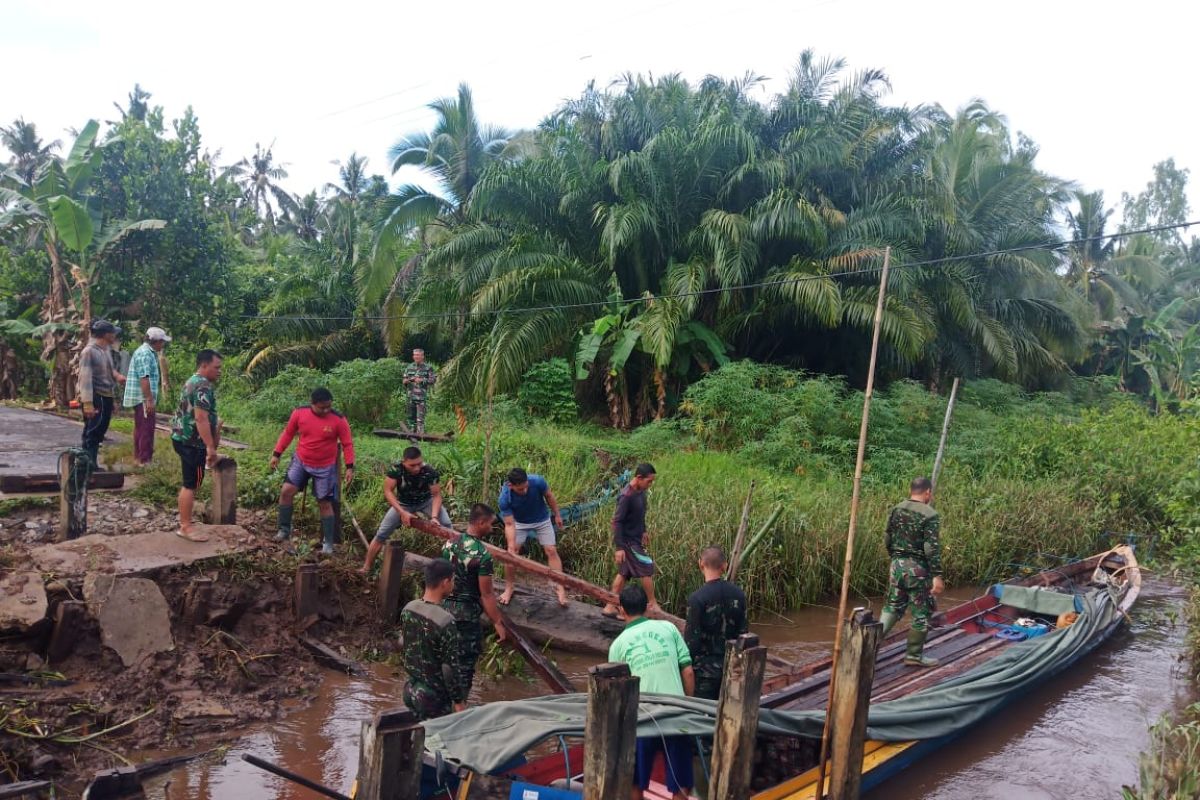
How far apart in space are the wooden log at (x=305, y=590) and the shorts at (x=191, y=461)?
1252 mm

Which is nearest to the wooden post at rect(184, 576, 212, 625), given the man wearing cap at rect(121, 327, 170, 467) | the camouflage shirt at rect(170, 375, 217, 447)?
the camouflage shirt at rect(170, 375, 217, 447)

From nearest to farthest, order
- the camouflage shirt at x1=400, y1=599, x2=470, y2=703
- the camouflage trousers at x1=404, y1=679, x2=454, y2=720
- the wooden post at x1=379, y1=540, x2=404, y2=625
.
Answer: the camouflage shirt at x1=400, y1=599, x2=470, y2=703 → the camouflage trousers at x1=404, y1=679, x2=454, y2=720 → the wooden post at x1=379, y1=540, x2=404, y2=625

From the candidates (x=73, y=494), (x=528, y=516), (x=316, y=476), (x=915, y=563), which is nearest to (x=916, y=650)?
(x=915, y=563)

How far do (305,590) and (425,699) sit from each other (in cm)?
291

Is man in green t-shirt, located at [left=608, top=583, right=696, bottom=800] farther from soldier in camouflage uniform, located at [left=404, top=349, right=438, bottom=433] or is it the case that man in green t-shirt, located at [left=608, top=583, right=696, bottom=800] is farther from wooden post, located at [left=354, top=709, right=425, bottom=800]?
soldier in camouflage uniform, located at [left=404, top=349, right=438, bottom=433]

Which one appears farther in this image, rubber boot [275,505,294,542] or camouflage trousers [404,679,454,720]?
rubber boot [275,505,294,542]

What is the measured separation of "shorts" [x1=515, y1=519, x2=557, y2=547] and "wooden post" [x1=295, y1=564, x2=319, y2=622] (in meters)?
1.93

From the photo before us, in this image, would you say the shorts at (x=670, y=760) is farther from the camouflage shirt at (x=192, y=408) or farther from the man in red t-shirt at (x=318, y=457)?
the camouflage shirt at (x=192, y=408)

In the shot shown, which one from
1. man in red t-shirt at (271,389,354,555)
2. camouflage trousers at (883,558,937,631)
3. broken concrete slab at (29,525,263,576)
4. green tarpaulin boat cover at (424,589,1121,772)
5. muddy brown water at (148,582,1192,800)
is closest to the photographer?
green tarpaulin boat cover at (424,589,1121,772)

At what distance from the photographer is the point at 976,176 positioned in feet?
66.1

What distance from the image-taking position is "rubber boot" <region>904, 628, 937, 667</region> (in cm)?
774

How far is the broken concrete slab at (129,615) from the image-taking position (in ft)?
21.7

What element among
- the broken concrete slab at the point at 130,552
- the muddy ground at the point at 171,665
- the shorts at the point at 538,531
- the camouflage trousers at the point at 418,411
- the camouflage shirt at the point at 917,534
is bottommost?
the muddy ground at the point at 171,665

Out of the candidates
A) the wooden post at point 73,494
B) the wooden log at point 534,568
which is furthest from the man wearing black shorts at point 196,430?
the wooden log at point 534,568
